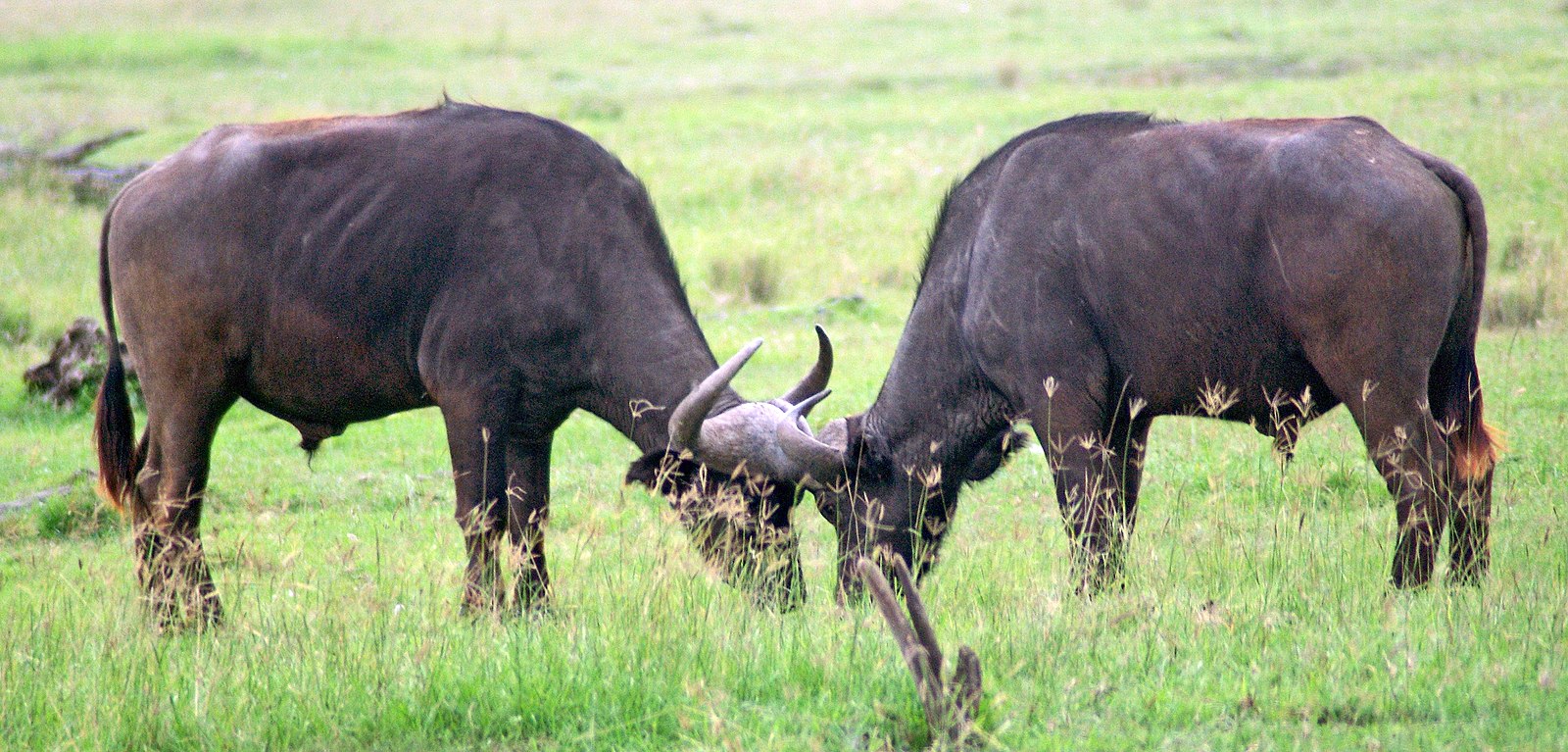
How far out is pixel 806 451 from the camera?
651cm

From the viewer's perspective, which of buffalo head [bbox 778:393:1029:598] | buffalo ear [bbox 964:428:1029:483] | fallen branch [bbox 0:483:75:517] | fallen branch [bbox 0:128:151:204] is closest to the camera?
buffalo head [bbox 778:393:1029:598]

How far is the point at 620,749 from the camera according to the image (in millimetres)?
4426

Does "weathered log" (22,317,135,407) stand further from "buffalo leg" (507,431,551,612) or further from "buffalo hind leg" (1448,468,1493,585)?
"buffalo hind leg" (1448,468,1493,585)

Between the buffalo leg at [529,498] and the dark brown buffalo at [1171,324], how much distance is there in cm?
123

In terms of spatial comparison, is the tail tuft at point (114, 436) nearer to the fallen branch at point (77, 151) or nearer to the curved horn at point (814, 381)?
the curved horn at point (814, 381)

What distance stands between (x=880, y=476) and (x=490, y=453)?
1863 mm

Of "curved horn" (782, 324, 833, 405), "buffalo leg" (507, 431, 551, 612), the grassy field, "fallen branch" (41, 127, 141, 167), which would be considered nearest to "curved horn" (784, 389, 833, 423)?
"curved horn" (782, 324, 833, 405)

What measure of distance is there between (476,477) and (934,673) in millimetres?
2890

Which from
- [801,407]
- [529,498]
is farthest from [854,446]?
[529,498]

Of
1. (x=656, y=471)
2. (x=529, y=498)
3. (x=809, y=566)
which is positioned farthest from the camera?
(x=529, y=498)

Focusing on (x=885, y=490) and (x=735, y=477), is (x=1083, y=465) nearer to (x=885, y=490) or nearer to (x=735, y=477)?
(x=885, y=490)

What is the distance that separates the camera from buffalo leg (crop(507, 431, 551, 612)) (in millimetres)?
6551

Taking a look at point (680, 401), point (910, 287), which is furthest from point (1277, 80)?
point (680, 401)

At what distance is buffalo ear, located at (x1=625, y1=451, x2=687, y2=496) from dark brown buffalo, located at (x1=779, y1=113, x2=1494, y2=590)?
529mm
